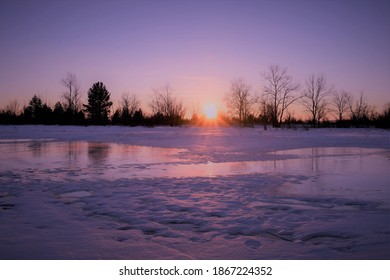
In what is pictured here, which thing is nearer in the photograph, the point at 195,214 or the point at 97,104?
the point at 195,214

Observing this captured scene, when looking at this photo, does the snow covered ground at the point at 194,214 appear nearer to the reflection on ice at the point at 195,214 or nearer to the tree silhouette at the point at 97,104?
the reflection on ice at the point at 195,214

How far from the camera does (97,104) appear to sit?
65812 mm

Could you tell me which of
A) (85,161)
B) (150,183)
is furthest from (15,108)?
(150,183)

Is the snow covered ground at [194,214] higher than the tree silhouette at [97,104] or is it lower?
lower

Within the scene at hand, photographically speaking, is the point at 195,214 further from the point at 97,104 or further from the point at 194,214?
the point at 97,104

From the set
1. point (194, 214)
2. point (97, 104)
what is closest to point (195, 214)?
point (194, 214)

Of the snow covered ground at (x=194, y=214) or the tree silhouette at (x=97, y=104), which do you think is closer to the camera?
the snow covered ground at (x=194, y=214)

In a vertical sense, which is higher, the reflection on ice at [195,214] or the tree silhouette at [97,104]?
the tree silhouette at [97,104]

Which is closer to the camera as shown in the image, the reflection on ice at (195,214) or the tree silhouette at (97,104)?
the reflection on ice at (195,214)

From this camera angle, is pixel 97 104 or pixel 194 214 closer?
pixel 194 214

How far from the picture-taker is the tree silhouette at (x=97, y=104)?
65.8 metres

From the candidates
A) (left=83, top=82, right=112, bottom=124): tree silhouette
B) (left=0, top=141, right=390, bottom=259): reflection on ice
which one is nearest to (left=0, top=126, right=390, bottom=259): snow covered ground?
(left=0, top=141, right=390, bottom=259): reflection on ice

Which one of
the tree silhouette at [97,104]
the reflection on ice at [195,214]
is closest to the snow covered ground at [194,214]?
the reflection on ice at [195,214]
